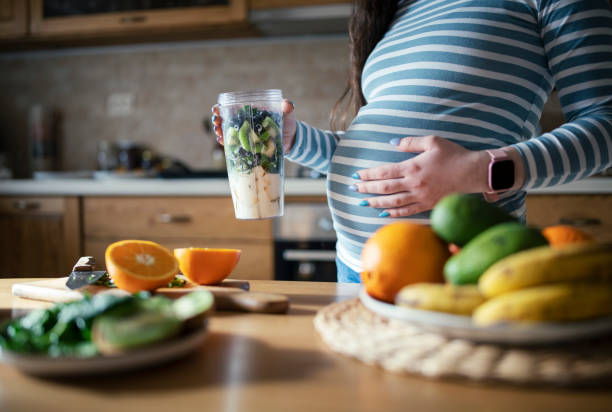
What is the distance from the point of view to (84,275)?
750 mm

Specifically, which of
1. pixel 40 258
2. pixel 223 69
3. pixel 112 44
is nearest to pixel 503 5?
pixel 223 69

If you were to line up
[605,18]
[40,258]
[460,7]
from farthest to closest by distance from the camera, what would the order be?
A: [40,258]
[460,7]
[605,18]

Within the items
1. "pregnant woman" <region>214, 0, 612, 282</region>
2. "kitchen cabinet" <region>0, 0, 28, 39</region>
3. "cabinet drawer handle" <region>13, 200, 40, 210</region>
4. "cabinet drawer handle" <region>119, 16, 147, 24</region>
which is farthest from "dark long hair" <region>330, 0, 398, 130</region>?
"kitchen cabinet" <region>0, 0, 28, 39</region>

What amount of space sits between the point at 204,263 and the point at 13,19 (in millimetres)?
2359

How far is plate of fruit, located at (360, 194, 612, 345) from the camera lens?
1.30 feet

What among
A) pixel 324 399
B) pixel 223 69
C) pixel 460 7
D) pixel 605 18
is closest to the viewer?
pixel 324 399

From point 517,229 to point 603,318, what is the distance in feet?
0.31

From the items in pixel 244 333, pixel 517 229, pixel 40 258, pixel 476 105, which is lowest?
pixel 40 258

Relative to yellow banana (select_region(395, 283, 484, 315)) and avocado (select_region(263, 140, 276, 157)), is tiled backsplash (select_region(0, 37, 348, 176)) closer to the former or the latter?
avocado (select_region(263, 140, 276, 157))

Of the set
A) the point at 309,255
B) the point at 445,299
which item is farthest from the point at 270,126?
the point at 309,255

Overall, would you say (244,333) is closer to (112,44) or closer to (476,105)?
(476,105)

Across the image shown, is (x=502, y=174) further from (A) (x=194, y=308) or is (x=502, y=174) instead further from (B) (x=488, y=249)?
(A) (x=194, y=308)

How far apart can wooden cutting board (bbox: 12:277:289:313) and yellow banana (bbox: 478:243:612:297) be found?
274 mm

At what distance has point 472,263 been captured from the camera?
453mm
